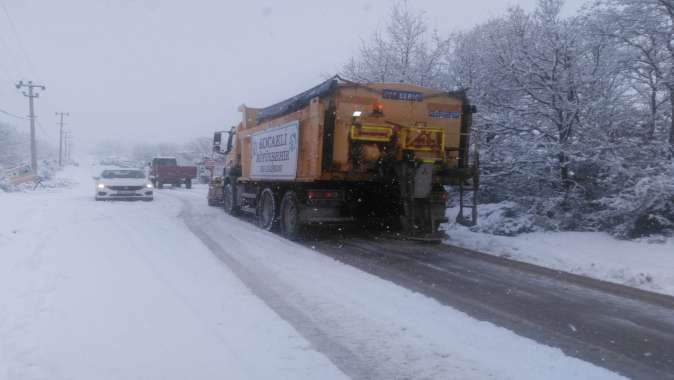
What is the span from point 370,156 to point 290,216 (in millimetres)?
2483

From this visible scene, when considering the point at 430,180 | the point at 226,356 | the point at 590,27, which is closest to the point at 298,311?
the point at 226,356

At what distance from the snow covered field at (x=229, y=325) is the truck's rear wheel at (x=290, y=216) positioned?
245 cm

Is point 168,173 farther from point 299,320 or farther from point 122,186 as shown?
Answer: point 299,320

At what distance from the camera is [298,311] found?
5.54 meters

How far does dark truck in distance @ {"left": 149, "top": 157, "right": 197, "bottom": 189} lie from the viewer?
3594 centimetres

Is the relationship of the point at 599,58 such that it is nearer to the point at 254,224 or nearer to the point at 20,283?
the point at 254,224

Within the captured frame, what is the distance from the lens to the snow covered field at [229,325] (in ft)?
13.1

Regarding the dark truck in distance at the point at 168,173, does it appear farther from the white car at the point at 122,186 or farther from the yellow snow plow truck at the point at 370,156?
the yellow snow plow truck at the point at 370,156

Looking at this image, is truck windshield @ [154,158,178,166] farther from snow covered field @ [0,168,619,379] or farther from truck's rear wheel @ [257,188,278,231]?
snow covered field @ [0,168,619,379]

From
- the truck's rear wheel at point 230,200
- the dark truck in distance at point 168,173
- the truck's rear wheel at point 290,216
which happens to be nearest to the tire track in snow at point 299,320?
the truck's rear wheel at point 290,216

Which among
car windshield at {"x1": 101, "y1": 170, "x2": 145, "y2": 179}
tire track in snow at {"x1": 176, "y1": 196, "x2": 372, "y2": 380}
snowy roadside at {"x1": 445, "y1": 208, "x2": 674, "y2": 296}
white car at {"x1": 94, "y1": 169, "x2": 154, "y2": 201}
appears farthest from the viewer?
car windshield at {"x1": 101, "y1": 170, "x2": 145, "y2": 179}

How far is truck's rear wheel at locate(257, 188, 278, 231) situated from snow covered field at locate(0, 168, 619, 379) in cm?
385

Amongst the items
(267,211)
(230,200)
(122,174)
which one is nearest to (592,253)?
(267,211)

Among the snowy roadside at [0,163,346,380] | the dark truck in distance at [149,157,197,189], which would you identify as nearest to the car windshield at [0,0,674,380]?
the snowy roadside at [0,163,346,380]
